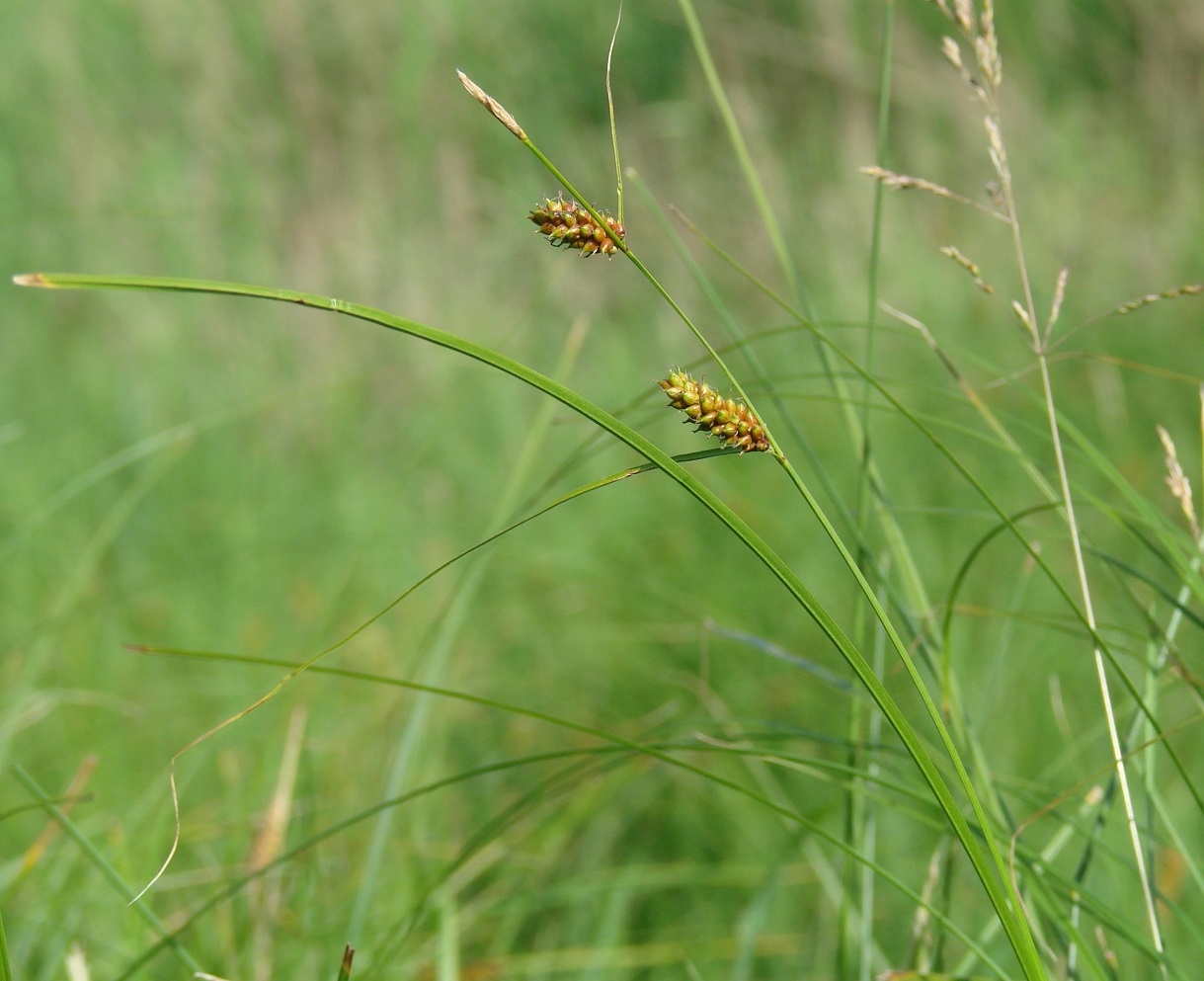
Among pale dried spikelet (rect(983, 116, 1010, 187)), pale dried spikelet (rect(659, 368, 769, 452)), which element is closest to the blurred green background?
pale dried spikelet (rect(983, 116, 1010, 187))

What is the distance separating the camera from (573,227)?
45 centimetres

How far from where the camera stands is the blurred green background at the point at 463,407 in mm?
1456

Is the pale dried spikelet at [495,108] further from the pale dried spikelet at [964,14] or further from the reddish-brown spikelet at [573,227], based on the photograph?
the pale dried spikelet at [964,14]

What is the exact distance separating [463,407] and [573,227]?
311 cm

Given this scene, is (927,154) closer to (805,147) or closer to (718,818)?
(805,147)

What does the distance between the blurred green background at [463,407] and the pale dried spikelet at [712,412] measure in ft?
1.58

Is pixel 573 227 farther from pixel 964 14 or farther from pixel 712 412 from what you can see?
pixel 964 14

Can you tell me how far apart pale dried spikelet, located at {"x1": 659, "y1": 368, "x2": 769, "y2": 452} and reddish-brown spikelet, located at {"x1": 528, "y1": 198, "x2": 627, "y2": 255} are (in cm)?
7

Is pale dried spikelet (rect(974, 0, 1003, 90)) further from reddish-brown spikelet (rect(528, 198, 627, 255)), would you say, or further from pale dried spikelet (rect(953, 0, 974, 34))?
reddish-brown spikelet (rect(528, 198, 627, 255))

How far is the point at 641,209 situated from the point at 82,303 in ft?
7.54

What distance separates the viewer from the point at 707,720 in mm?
918

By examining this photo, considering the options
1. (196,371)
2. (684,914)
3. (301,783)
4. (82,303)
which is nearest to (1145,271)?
(684,914)

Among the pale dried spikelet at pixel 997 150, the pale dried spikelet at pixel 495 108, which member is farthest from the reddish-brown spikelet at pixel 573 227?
the pale dried spikelet at pixel 997 150

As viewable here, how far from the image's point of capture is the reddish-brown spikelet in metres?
0.45
